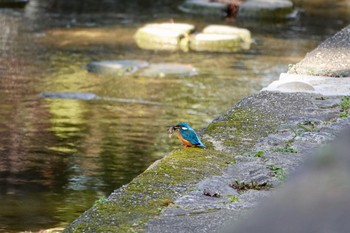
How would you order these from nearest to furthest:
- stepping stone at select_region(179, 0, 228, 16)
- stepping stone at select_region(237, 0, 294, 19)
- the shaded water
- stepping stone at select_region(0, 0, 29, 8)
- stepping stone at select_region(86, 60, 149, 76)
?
the shaded water < stepping stone at select_region(86, 60, 149, 76) < stepping stone at select_region(0, 0, 29, 8) < stepping stone at select_region(237, 0, 294, 19) < stepping stone at select_region(179, 0, 228, 16)

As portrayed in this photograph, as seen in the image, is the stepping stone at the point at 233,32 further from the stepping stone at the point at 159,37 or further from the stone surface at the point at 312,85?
the stone surface at the point at 312,85

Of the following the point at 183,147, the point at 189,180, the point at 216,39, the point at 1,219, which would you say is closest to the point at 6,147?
the point at 1,219

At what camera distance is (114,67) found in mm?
11680

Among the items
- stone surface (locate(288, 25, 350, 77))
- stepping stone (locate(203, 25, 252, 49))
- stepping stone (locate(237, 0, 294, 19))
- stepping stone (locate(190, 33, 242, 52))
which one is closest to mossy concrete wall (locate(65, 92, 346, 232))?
stone surface (locate(288, 25, 350, 77))

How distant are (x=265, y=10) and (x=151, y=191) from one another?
41.3 feet

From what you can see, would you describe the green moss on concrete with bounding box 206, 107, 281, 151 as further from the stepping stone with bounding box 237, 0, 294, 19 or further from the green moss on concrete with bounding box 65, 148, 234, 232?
the stepping stone with bounding box 237, 0, 294, 19

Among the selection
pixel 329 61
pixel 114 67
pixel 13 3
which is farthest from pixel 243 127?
pixel 13 3

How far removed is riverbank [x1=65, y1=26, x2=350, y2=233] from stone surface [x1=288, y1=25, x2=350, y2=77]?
0.85 m

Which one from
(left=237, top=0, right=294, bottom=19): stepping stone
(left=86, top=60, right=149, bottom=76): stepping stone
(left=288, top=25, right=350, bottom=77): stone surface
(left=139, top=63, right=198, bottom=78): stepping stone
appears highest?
(left=288, top=25, right=350, bottom=77): stone surface

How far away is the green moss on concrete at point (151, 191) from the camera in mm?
3412

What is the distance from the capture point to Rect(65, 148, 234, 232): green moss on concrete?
11.2 ft

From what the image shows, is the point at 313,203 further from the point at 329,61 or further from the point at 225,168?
the point at 329,61

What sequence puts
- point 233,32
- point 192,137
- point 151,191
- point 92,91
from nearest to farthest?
point 151,191
point 192,137
point 92,91
point 233,32

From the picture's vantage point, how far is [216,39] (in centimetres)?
1362
